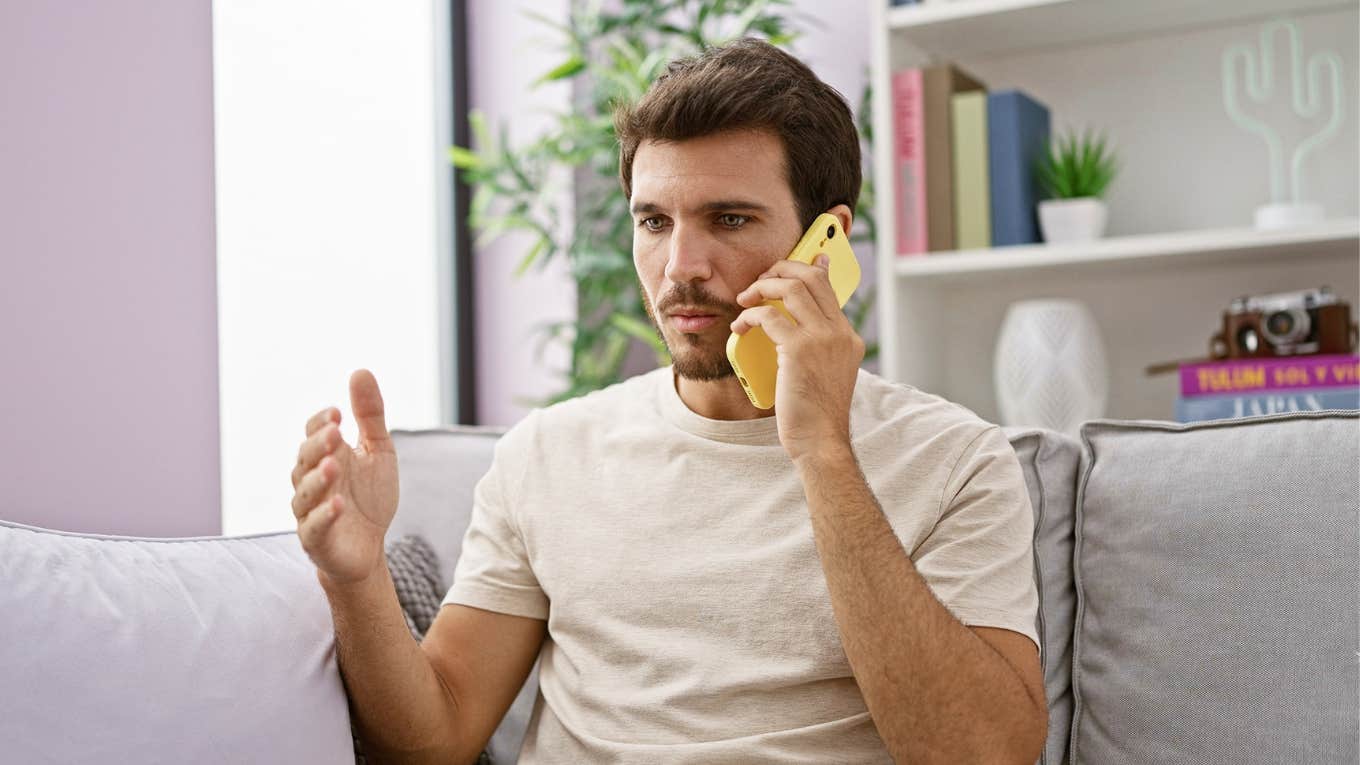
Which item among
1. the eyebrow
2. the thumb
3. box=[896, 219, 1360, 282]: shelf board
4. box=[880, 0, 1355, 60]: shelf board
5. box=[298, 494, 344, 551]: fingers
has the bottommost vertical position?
box=[298, 494, 344, 551]: fingers

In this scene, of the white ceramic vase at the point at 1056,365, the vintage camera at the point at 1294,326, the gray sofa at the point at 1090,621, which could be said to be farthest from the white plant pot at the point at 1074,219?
the gray sofa at the point at 1090,621

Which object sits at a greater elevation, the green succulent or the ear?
the green succulent

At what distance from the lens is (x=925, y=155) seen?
211cm

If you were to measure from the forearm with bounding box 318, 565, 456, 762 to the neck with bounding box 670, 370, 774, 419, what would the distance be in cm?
40

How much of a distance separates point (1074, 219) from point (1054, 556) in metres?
0.81

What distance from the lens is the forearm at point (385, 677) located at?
3.76 ft

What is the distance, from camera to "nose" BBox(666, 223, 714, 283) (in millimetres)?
1272

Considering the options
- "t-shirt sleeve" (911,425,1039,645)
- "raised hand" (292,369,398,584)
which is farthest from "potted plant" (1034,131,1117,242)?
"raised hand" (292,369,398,584)

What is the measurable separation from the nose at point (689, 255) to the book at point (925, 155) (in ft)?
2.97

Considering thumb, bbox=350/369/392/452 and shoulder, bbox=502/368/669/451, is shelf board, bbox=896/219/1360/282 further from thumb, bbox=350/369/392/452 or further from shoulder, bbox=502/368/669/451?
thumb, bbox=350/369/392/452

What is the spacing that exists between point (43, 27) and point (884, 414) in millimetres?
1197

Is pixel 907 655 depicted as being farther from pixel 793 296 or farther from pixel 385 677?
pixel 385 677

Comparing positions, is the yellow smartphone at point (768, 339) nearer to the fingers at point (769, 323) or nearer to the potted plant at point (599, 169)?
the fingers at point (769, 323)

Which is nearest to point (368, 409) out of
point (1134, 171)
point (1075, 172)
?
point (1075, 172)
